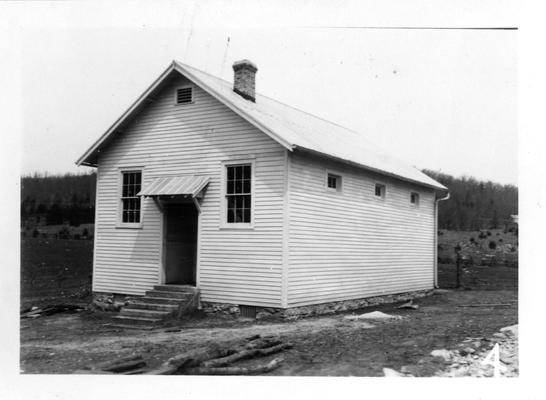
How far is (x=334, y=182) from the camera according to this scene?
15.9 m

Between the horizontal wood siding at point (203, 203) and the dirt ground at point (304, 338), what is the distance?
1.12m

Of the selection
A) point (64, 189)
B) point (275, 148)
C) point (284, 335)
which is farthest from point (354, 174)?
point (64, 189)

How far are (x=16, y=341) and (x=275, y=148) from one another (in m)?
7.55

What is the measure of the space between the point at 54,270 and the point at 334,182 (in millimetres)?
15921

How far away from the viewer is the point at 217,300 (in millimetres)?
14523

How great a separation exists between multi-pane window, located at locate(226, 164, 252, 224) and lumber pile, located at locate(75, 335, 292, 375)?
506 centimetres

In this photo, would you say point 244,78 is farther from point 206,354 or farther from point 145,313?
point 206,354

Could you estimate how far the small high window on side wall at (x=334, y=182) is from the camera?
51.3 ft

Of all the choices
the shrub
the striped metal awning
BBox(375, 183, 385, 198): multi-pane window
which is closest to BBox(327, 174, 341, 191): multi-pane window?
BBox(375, 183, 385, 198): multi-pane window

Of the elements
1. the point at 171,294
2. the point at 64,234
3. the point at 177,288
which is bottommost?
the point at 171,294

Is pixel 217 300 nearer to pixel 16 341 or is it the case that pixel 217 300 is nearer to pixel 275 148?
pixel 275 148

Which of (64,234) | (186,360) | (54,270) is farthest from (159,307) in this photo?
(64,234)

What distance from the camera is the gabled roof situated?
1373 centimetres

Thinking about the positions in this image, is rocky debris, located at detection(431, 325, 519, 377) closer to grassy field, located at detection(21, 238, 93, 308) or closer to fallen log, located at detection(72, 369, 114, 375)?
fallen log, located at detection(72, 369, 114, 375)
